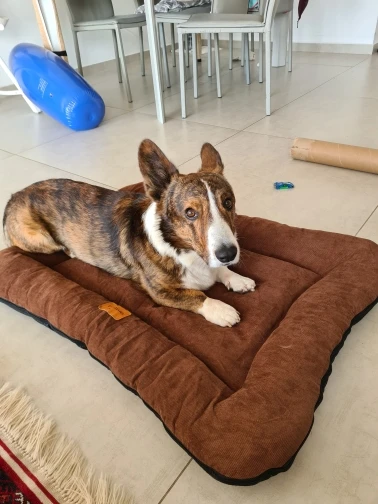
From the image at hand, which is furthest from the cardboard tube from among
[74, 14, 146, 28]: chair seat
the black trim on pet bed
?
[74, 14, 146, 28]: chair seat

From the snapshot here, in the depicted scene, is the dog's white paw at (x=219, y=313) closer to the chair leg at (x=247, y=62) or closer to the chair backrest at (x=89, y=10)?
the chair leg at (x=247, y=62)

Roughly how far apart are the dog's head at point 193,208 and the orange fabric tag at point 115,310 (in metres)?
0.36

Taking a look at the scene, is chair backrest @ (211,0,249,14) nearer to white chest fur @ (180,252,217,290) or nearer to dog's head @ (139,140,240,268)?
dog's head @ (139,140,240,268)

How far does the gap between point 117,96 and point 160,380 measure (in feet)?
15.9

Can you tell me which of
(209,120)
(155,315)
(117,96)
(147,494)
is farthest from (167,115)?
(147,494)

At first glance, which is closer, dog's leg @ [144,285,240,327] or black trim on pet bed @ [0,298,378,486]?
black trim on pet bed @ [0,298,378,486]

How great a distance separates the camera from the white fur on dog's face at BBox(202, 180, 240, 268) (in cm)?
152

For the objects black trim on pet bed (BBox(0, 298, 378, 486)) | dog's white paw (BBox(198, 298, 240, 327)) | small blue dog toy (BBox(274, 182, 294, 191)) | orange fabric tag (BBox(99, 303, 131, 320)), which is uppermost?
orange fabric tag (BBox(99, 303, 131, 320))

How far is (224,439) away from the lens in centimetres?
122

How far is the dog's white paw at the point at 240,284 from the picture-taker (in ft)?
6.22

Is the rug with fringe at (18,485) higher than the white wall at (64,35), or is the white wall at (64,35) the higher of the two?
the white wall at (64,35)

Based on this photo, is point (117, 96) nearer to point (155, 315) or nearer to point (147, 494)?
point (155, 315)

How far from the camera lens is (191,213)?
5.35 feet

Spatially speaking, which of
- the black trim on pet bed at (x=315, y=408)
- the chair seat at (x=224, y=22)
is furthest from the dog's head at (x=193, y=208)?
the chair seat at (x=224, y=22)
